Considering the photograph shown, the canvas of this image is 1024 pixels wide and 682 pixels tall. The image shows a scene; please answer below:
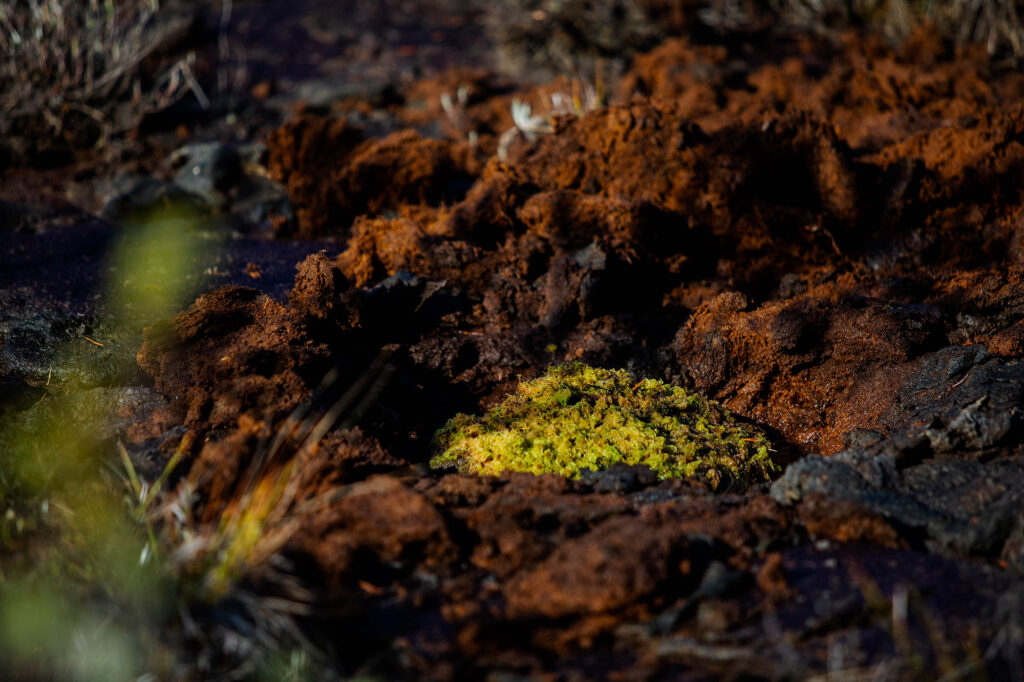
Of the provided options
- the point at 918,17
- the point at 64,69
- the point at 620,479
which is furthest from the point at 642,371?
the point at 918,17

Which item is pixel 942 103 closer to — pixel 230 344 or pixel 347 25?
pixel 230 344

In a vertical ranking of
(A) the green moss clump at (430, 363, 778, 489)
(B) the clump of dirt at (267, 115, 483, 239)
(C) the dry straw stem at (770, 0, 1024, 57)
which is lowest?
(A) the green moss clump at (430, 363, 778, 489)

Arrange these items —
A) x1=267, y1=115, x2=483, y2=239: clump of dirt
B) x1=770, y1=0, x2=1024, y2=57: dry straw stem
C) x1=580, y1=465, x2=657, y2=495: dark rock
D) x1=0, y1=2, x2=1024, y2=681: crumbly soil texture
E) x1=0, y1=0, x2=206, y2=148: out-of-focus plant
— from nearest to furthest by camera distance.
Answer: x1=0, y1=2, x2=1024, y2=681: crumbly soil texture → x1=580, y1=465, x2=657, y2=495: dark rock → x1=267, y1=115, x2=483, y2=239: clump of dirt → x1=0, y1=0, x2=206, y2=148: out-of-focus plant → x1=770, y1=0, x2=1024, y2=57: dry straw stem

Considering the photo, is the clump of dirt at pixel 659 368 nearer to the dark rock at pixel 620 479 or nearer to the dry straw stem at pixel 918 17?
the dark rock at pixel 620 479

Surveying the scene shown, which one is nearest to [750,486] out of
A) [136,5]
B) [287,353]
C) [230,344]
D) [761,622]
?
[761,622]

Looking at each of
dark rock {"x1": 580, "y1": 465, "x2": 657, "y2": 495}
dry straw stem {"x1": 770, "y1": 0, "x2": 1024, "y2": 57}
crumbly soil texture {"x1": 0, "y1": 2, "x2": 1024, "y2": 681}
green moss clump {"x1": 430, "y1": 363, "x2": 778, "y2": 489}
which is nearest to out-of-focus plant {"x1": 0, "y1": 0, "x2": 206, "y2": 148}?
crumbly soil texture {"x1": 0, "y1": 2, "x2": 1024, "y2": 681}

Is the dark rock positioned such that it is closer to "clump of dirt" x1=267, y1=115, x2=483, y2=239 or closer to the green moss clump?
the green moss clump

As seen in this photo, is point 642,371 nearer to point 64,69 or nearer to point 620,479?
point 620,479
